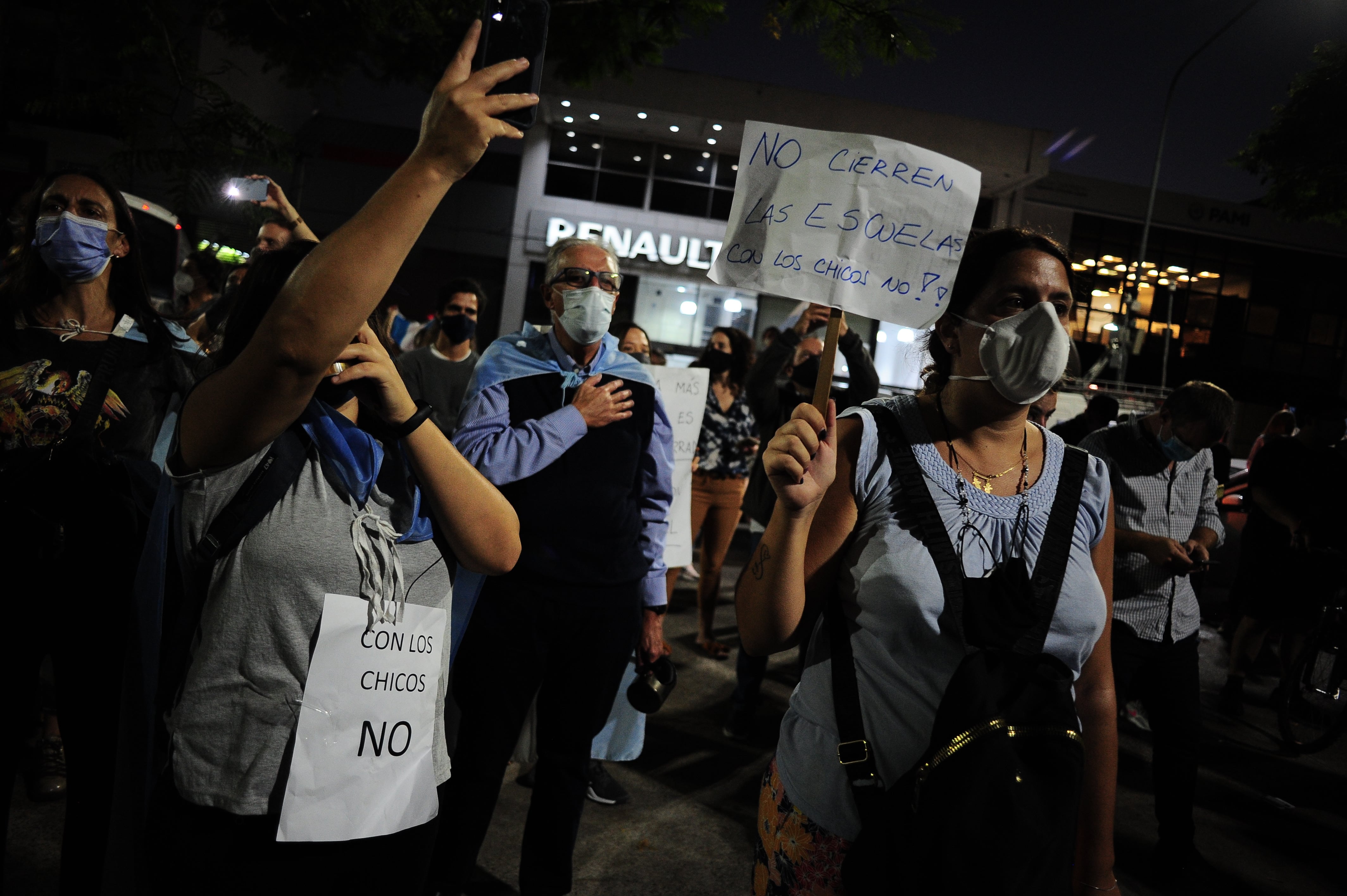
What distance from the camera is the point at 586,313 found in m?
3.18

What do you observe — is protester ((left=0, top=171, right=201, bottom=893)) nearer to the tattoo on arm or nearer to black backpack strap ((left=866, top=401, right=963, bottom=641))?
the tattoo on arm

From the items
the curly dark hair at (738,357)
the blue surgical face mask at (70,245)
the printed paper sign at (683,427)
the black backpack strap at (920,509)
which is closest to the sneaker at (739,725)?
the printed paper sign at (683,427)

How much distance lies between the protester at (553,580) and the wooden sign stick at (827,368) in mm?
1420

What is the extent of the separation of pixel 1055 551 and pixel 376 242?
1.35m

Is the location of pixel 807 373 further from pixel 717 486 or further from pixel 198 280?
pixel 198 280

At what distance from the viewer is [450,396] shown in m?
5.74

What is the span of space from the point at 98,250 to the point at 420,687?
2172 mm

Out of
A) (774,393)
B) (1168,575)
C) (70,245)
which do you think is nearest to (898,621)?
(70,245)

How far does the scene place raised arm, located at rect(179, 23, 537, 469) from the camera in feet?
3.85

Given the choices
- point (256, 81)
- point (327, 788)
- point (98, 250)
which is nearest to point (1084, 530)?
point (327, 788)

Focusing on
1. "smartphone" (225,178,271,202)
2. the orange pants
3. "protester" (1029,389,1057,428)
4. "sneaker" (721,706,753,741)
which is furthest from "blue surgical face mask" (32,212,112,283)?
"protester" (1029,389,1057,428)

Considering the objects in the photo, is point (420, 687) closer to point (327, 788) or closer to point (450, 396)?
point (327, 788)

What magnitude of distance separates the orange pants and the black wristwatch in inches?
194

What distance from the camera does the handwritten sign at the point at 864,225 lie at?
5.70 ft
